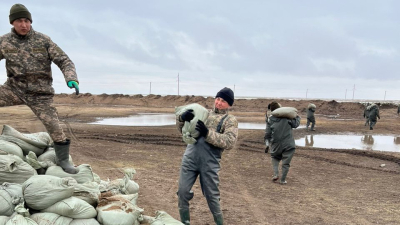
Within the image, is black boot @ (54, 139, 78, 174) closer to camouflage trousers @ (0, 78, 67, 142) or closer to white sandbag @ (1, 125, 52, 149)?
camouflage trousers @ (0, 78, 67, 142)

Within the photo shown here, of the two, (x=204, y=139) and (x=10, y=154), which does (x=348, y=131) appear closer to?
(x=204, y=139)

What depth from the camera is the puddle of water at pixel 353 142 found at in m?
12.4

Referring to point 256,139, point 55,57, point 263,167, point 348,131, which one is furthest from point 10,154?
point 348,131

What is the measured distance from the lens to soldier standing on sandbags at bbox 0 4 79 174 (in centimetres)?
381

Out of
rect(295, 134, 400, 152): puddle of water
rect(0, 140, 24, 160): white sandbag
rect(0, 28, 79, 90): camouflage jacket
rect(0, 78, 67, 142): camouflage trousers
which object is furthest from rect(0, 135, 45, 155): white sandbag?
A: rect(295, 134, 400, 152): puddle of water

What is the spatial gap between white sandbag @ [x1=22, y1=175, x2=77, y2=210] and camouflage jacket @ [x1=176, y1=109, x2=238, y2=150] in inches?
54.2

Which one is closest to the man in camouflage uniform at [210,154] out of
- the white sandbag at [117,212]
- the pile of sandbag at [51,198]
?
the pile of sandbag at [51,198]

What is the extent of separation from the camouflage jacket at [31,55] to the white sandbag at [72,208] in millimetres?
1381

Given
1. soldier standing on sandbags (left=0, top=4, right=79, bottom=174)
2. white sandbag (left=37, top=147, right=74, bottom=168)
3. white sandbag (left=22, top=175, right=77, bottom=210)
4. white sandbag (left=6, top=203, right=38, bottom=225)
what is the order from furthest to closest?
white sandbag (left=37, top=147, right=74, bottom=168)
soldier standing on sandbags (left=0, top=4, right=79, bottom=174)
white sandbag (left=22, top=175, right=77, bottom=210)
white sandbag (left=6, top=203, right=38, bottom=225)

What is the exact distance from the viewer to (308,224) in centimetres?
457

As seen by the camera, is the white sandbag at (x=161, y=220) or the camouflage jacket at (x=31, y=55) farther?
the camouflage jacket at (x=31, y=55)

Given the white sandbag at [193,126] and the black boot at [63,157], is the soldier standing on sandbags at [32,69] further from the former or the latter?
the white sandbag at [193,126]

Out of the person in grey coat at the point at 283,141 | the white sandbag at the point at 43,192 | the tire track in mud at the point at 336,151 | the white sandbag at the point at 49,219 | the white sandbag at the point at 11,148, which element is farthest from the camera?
the tire track in mud at the point at 336,151

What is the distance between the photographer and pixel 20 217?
286 centimetres
